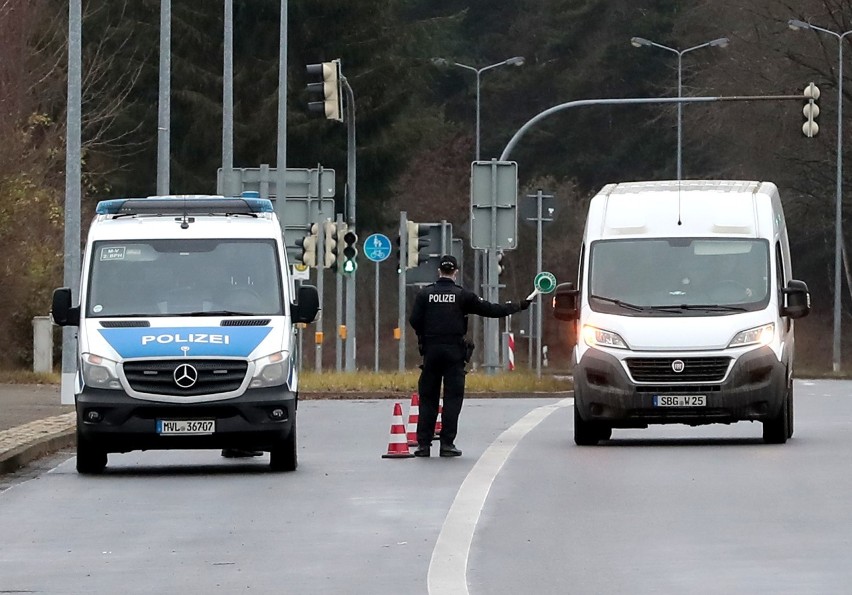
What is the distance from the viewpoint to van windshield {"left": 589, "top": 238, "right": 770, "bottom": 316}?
23.0 metres

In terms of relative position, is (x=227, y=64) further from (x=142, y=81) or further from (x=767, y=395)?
(x=142, y=81)

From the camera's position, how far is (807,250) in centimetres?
8000

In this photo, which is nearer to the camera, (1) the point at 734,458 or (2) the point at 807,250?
(1) the point at 734,458

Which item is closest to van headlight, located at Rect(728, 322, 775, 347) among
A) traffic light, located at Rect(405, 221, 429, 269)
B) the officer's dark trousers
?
the officer's dark trousers

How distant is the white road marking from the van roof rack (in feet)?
9.88

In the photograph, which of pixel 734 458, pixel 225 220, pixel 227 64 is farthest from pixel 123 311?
pixel 227 64

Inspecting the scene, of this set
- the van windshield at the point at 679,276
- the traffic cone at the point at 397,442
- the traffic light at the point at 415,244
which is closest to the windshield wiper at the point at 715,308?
the van windshield at the point at 679,276

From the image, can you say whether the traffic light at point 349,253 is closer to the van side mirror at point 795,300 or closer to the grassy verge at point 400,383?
the grassy verge at point 400,383

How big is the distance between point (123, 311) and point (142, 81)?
54.5 metres

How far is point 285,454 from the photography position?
1989 cm

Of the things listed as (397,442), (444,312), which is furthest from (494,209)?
(444,312)

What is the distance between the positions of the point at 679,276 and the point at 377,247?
2575 centimetres

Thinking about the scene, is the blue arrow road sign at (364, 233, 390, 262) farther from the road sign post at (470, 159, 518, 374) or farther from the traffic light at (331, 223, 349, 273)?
the road sign post at (470, 159, 518, 374)

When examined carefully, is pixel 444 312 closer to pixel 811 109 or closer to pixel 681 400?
pixel 681 400
